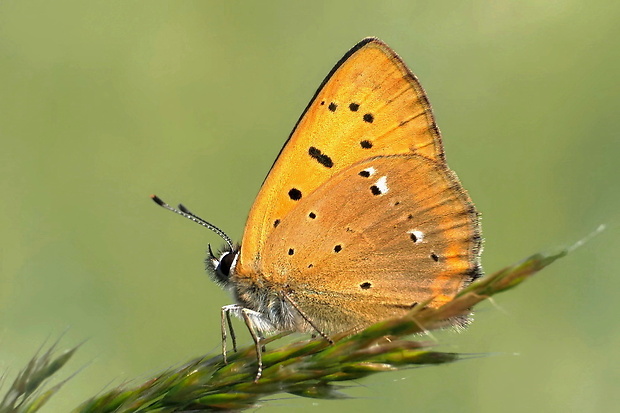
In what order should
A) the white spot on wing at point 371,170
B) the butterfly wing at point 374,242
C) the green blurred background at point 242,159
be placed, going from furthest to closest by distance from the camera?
the green blurred background at point 242,159 < the white spot on wing at point 371,170 < the butterfly wing at point 374,242

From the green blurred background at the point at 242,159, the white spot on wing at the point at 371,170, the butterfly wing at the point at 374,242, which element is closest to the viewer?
the butterfly wing at the point at 374,242

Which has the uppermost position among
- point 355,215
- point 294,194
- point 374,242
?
point 294,194

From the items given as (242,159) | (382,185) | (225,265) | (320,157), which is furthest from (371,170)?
(242,159)

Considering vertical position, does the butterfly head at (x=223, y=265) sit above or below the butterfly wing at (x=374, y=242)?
above

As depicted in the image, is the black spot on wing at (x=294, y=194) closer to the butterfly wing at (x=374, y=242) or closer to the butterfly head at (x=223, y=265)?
the butterfly wing at (x=374, y=242)

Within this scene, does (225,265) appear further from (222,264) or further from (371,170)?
(371,170)

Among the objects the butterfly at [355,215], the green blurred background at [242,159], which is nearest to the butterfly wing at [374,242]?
the butterfly at [355,215]

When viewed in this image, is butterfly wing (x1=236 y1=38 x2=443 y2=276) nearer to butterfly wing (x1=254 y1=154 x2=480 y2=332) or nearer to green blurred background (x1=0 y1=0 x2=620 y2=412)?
butterfly wing (x1=254 y1=154 x2=480 y2=332)

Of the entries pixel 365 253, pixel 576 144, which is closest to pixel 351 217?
pixel 365 253
